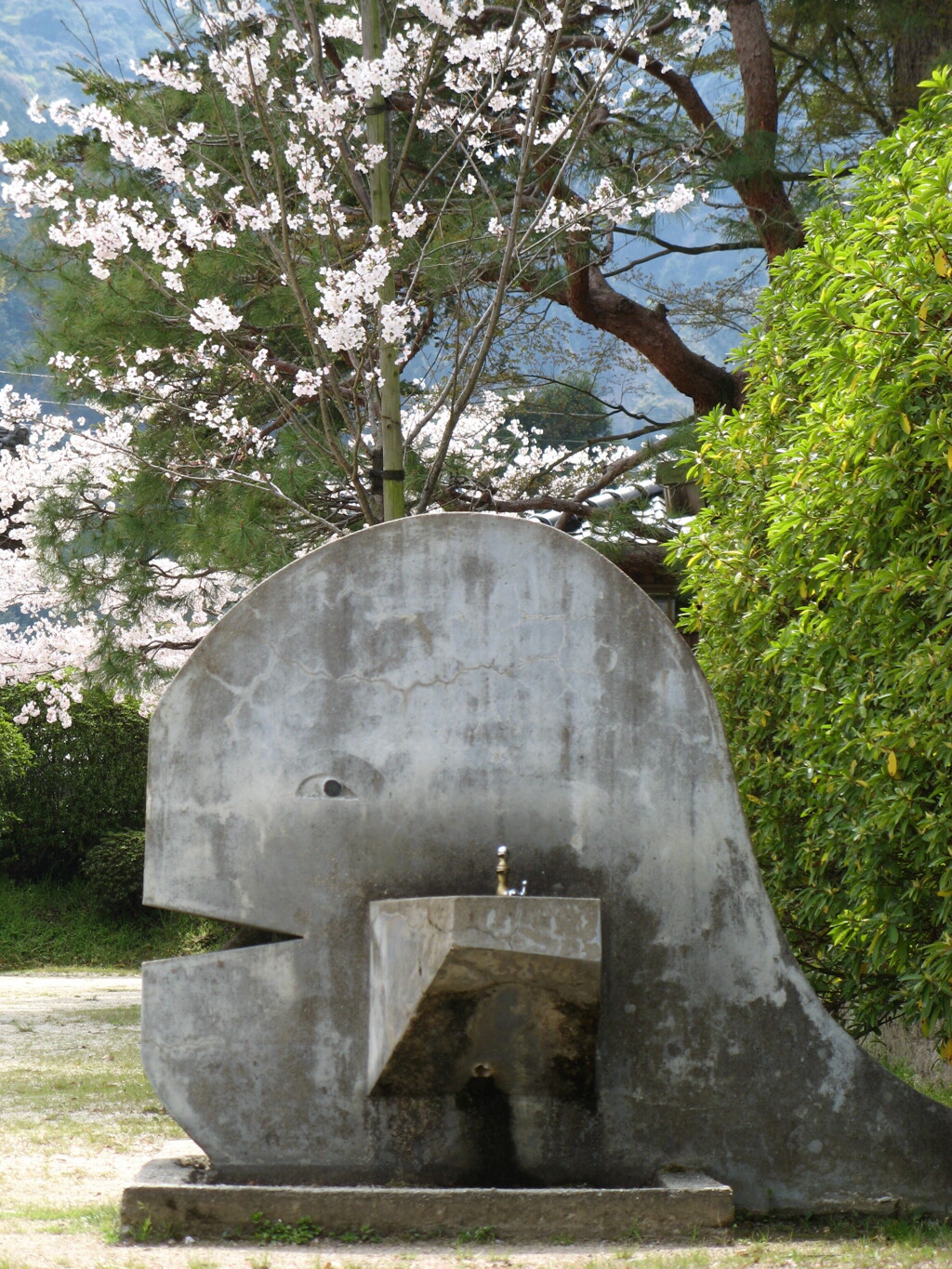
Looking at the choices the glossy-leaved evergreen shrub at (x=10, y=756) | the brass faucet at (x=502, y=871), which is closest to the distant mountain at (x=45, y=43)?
the glossy-leaved evergreen shrub at (x=10, y=756)

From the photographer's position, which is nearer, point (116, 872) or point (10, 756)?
point (10, 756)

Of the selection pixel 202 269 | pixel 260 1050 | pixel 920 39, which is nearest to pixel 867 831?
pixel 260 1050

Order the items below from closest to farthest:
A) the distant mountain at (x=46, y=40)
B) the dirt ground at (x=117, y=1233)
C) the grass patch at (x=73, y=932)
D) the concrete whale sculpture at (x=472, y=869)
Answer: the dirt ground at (x=117, y=1233) → the concrete whale sculpture at (x=472, y=869) → the grass patch at (x=73, y=932) → the distant mountain at (x=46, y=40)

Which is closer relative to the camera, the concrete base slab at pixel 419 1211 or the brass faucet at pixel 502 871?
the concrete base slab at pixel 419 1211

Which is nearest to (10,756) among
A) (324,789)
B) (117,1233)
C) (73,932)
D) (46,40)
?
(73,932)

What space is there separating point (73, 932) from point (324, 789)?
1094 cm

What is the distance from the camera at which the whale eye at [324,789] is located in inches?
155

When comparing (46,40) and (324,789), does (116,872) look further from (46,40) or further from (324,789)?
(46,40)

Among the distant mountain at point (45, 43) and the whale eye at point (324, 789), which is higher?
the distant mountain at point (45, 43)

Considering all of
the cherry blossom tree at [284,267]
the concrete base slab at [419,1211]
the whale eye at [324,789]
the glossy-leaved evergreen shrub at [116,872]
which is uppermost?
the cherry blossom tree at [284,267]

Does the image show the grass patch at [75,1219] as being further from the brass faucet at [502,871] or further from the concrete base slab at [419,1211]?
the brass faucet at [502,871]

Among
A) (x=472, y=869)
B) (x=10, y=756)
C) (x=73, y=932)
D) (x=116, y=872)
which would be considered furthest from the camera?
(x=73, y=932)

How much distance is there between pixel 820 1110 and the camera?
390 centimetres

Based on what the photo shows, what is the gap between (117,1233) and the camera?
3.54 m
